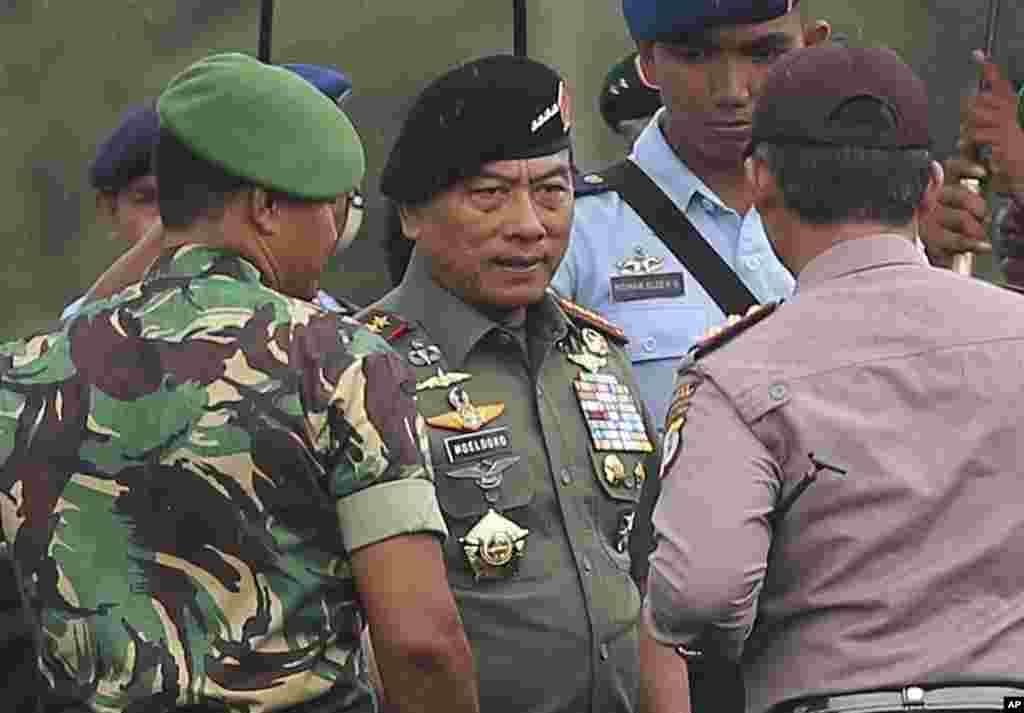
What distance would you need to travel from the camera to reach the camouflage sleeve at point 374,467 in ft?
12.9

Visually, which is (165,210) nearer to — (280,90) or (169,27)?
(280,90)

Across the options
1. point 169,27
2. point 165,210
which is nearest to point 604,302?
point 165,210

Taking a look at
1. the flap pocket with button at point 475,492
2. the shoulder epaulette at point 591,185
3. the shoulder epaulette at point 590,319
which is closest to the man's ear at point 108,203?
the shoulder epaulette at point 591,185

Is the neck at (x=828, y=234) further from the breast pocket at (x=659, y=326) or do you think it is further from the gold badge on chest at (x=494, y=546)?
the breast pocket at (x=659, y=326)

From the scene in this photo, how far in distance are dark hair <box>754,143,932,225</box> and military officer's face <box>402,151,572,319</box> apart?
2.42ft

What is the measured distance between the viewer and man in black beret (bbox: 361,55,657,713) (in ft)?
14.9

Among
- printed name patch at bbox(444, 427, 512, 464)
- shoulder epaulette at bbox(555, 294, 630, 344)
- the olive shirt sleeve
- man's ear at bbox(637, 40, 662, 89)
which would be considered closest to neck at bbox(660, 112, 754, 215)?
man's ear at bbox(637, 40, 662, 89)

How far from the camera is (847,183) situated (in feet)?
13.4

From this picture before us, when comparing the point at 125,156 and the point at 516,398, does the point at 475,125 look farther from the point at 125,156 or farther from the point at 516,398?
the point at 125,156

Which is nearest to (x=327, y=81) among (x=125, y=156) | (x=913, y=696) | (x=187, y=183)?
(x=125, y=156)

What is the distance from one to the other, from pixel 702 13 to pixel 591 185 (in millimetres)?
398

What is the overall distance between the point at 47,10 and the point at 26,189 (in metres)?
0.45

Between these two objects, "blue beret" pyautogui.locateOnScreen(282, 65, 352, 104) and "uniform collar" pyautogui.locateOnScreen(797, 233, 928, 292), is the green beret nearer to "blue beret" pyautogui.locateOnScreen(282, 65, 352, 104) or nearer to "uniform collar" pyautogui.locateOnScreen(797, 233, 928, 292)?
"uniform collar" pyautogui.locateOnScreen(797, 233, 928, 292)

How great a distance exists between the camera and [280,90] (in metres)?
4.08
